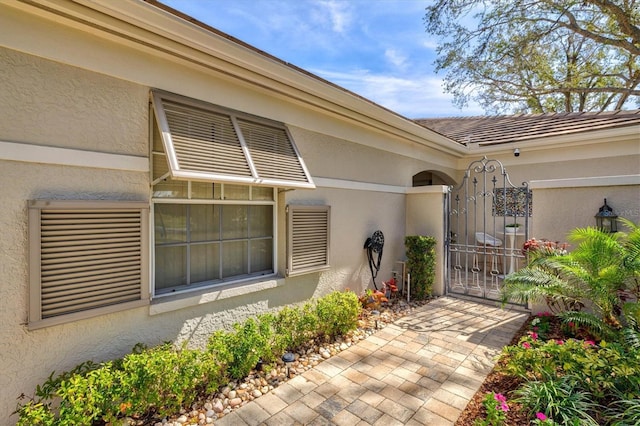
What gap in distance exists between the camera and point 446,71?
13922 mm

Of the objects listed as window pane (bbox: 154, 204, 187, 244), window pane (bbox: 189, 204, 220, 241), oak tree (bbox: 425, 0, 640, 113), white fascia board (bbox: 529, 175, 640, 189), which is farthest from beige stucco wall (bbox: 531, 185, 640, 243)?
window pane (bbox: 154, 204, 187, 244)

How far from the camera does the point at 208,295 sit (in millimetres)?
5348

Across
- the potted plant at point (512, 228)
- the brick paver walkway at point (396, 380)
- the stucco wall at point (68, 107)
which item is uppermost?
the stucco wall at point (68, 107)

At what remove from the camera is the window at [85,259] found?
3.71m

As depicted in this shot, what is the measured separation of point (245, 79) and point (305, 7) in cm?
479

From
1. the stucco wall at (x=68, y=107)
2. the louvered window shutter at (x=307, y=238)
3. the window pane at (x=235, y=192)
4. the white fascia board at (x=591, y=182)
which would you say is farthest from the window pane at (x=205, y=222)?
the white fascia board at (x=591, y=182)

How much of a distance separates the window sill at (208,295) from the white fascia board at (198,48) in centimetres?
393

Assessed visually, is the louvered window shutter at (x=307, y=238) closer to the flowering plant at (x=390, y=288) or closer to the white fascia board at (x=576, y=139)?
the flowering plant at (x=390, y=288)

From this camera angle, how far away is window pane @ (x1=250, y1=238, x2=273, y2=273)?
6395 millimetres

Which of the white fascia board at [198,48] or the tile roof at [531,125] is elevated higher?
the tile roof at [531,125]

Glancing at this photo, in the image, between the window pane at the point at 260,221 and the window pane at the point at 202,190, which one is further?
the window pane at the point at 260,221

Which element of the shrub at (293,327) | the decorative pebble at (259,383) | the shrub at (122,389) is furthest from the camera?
the shrub at (293,327)

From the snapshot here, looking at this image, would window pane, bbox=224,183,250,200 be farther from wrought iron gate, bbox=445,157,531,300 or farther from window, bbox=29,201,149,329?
wrought iron gate, bbox=445,157,531,300

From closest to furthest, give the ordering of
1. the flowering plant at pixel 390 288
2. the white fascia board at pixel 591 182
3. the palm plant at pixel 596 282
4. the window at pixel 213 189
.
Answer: the window at pixel 213 189, the palm plant at pixel 596 282, the white fascia board at pixel 591 182, the flowering plant at pixel 390 288
